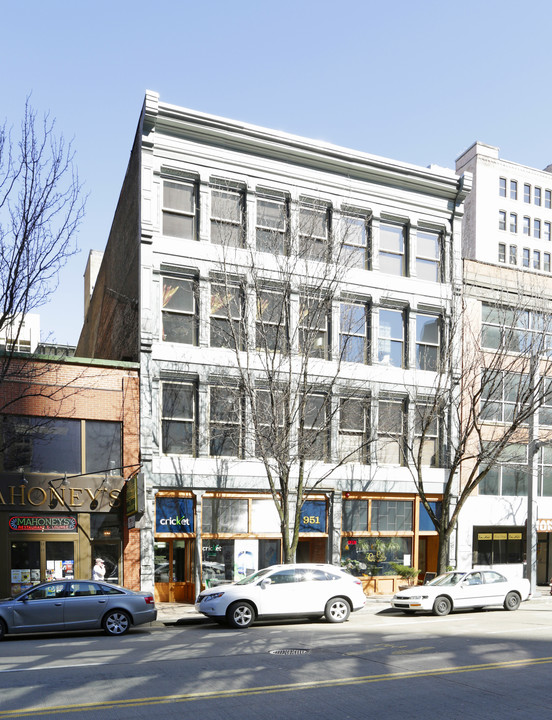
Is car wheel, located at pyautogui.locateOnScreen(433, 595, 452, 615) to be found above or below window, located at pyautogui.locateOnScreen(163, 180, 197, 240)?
below

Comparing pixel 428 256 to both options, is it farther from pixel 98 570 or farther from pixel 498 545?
pixel 98 570

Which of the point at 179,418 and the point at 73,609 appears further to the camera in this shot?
the point at 179,418

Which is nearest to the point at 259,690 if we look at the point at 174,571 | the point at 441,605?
the point at 441,605

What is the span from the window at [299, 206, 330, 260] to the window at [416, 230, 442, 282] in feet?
13.6

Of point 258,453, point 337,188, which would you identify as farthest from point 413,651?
point 337,188

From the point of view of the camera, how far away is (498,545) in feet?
89.4

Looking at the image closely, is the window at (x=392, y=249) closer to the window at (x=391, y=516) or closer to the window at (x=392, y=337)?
the window at (x=392, y=337)

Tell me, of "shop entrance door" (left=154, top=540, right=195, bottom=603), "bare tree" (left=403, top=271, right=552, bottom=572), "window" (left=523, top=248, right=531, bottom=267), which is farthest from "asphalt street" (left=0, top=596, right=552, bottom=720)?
"window" (left=523, top=248, right=531, bottom=267)

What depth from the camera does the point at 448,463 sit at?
2627 centimetres

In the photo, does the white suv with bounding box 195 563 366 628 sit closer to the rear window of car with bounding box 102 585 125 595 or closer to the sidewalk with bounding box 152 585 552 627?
the sidewalk with bounding box 152 585 552 627

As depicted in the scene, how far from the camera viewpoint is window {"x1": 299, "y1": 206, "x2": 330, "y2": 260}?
21.9 meters

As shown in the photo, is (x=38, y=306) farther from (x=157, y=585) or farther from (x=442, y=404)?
(x=442, y=404)

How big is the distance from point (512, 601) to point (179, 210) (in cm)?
1574

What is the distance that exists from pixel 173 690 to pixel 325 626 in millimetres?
7545
